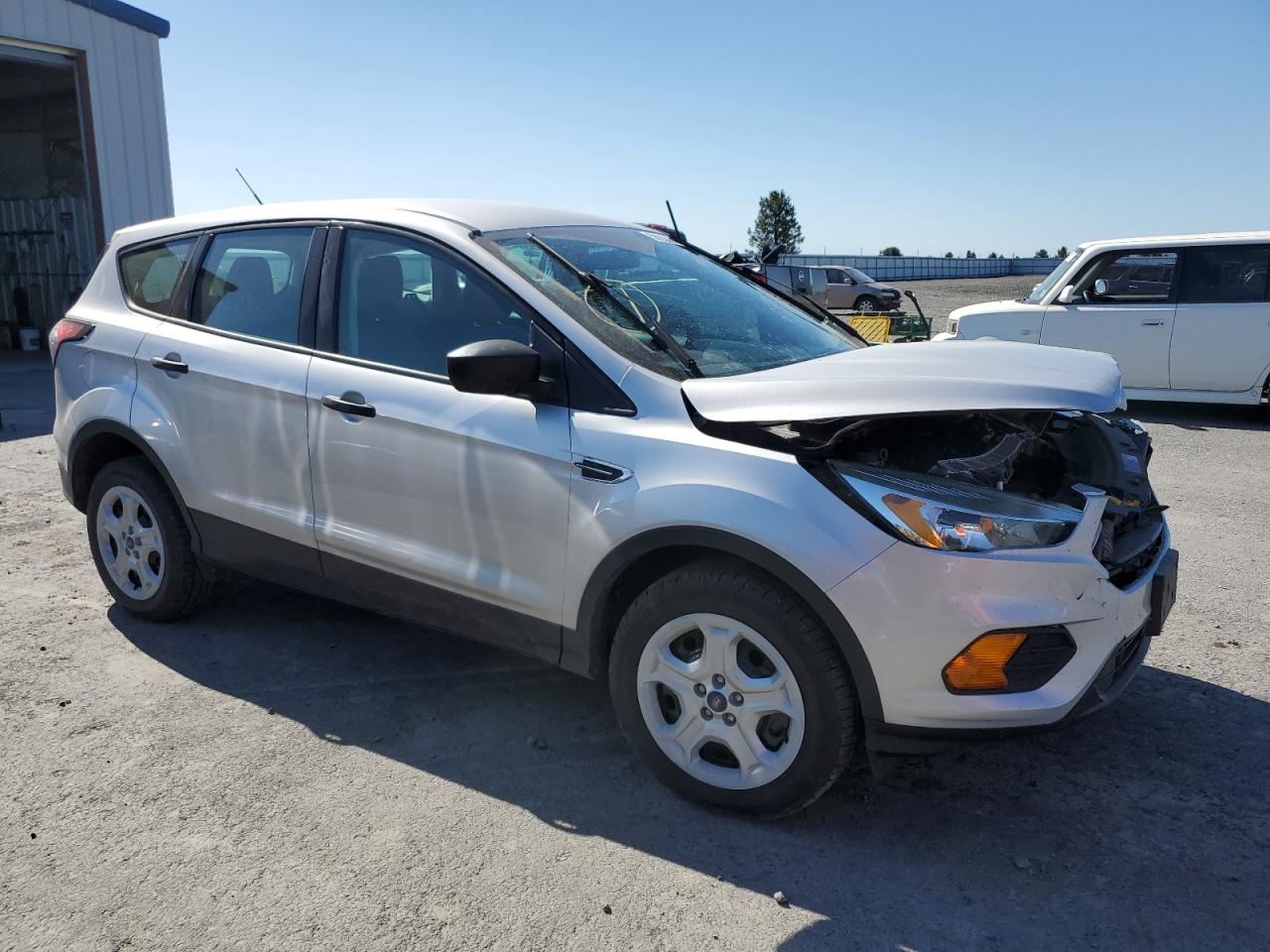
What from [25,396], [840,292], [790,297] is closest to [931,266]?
[840,292]

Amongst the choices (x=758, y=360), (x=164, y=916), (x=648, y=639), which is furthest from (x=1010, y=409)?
(x=164, y=916)

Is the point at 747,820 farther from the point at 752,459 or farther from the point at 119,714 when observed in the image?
Result: the point at 119,714

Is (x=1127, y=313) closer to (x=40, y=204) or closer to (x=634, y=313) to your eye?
(x=634, y=313)

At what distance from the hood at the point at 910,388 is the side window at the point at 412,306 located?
0.76 m

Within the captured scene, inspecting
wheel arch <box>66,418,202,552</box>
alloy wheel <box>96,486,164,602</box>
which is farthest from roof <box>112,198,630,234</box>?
alloy wheel <box>96,486,164,602</box>

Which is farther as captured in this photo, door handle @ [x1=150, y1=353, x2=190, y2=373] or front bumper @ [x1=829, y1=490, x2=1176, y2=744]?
door handle @ [x1=150, y1=353, x2=190, y2=373]

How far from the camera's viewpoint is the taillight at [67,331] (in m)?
4.46

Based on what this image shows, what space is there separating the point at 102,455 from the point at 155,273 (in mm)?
838

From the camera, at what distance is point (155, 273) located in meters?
4.38

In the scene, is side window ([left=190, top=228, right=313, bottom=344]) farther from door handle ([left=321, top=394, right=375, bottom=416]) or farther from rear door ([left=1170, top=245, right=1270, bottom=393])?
rear door ([left=1170, top=245, right=1270, bottom=393])

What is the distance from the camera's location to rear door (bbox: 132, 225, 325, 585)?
12.3ft

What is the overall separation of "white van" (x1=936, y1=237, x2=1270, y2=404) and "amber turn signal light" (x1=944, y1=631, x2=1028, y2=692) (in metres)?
8.24

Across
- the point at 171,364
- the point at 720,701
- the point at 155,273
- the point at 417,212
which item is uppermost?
the point at 417,212

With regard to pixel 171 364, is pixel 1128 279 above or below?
above
